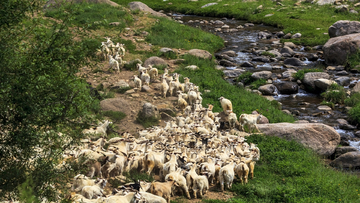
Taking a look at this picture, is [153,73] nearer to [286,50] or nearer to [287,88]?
[287,88]

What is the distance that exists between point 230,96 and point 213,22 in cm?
3042

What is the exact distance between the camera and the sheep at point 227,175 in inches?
484

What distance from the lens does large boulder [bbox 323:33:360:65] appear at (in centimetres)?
3200

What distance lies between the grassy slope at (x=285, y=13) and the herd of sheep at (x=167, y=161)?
92.9ft

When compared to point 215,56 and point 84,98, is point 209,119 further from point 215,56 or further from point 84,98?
point 215,56

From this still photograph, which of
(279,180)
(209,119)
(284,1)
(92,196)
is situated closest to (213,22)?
(284,1)

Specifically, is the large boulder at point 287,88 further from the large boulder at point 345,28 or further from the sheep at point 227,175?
the sheep at point 227,175

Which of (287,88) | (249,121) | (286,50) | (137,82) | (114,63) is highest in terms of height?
(114,63)

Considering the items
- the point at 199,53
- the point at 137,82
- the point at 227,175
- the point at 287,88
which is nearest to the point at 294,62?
the point at 287,88

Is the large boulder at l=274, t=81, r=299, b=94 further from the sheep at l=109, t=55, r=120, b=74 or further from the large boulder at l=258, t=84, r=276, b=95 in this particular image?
the sheep at l=109, t=55, r=120, b=74

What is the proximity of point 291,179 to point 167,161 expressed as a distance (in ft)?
→ 15.7

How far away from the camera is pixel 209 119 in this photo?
17203mm

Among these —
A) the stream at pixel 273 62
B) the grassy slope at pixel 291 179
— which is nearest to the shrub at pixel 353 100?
the stream at pixel 273 62

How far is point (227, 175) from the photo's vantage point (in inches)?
483
